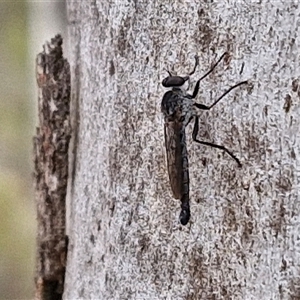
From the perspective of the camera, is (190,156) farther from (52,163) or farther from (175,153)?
(52,163)

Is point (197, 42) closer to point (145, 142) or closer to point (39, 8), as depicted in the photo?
point (145, 142)

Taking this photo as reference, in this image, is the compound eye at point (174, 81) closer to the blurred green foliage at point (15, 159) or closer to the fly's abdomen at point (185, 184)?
the fly's abdomen at point (185, 184)

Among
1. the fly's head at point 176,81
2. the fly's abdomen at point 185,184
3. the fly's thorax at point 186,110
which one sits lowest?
the fly's abdomen at point 185,184

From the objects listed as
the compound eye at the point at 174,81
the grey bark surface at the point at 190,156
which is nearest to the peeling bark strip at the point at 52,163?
the grey bark surface at the point at 190,156

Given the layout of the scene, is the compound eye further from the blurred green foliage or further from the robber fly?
the blurred green foliage

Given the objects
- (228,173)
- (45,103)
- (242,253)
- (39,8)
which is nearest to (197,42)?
(228,173)

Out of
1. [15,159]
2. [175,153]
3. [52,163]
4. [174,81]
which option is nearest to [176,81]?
[174,81]

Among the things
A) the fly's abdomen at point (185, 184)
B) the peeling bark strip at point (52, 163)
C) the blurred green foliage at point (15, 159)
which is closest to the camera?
the fly's abdomen at point (185, 184)
